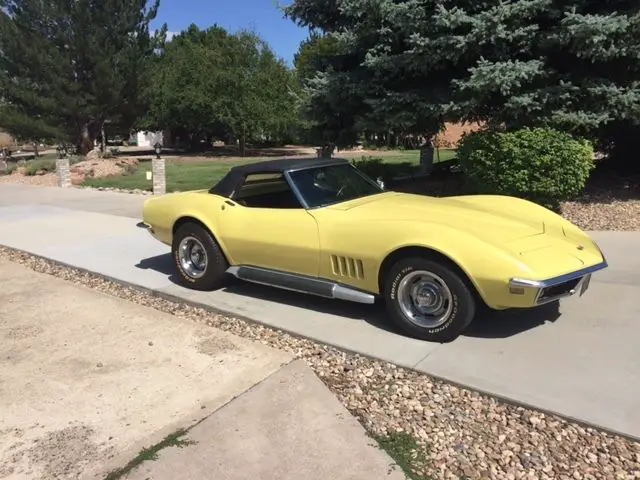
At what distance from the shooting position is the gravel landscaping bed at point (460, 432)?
2625 millimetres

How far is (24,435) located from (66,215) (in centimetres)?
778

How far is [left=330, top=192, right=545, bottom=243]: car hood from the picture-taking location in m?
3.96

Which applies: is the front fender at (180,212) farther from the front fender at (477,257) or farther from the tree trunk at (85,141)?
the tree trunk at (85,141)

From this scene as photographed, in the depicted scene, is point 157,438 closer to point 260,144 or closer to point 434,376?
point 434,376

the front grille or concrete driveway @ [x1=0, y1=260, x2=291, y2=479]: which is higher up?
the front grille

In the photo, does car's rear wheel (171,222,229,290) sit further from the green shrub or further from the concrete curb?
the green shrub

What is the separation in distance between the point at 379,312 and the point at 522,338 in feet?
3.75

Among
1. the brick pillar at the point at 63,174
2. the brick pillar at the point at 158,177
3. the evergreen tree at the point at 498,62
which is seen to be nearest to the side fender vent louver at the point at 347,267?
the evergreen tree at the point at 498,62

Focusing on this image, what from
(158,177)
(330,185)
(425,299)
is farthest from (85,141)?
(425,299)

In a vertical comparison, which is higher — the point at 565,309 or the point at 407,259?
the point at 407,259

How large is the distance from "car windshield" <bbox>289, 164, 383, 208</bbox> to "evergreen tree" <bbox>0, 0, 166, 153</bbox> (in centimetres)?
2124

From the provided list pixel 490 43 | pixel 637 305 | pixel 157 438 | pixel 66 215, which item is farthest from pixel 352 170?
pixel 66 215

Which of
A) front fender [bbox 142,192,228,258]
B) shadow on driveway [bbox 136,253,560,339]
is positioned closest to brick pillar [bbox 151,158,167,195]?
front fender [bbox 142,192,228,258]

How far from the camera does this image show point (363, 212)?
436cm
